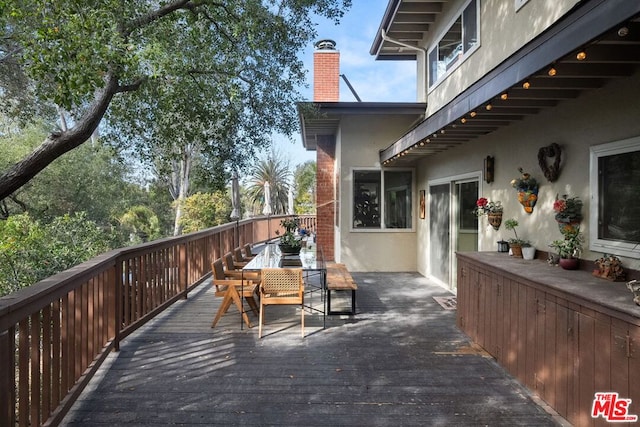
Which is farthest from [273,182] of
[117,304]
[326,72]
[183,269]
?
[117,304]

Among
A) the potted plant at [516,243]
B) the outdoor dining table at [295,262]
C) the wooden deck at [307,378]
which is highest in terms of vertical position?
the potted plant at [516,243]

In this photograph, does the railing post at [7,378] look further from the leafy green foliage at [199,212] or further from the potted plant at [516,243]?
the leafy green foliage at [199,212]

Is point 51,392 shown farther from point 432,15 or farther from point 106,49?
point 432,15

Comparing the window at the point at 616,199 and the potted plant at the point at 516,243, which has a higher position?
the window at the point at 616,199

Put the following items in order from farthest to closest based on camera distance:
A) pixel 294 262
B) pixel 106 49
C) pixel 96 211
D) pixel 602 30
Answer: pixel 96 211
pixel 294 262
pixel 106 49
pixel 602 30

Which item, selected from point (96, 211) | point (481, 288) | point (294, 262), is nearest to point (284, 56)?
point (294, 262)

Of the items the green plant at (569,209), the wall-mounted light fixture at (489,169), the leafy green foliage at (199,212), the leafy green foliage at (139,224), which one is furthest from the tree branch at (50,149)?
the leafy green foliage at (139,224)

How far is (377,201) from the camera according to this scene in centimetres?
811

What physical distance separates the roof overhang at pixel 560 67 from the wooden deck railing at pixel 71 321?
3.30 meters

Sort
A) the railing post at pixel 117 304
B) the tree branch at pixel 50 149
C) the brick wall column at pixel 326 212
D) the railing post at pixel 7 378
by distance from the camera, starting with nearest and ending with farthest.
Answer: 1. the railing post at pixel 7 378
2. the railing post at pixel 117 304
3. the tree branch at pixel 50 149
4. the brick wall column at pixel 326 212

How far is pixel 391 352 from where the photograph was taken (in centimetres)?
382

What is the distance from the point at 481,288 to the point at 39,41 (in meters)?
5.55

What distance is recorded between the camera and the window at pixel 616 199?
281 centimetres

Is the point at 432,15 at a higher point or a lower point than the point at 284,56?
higher
